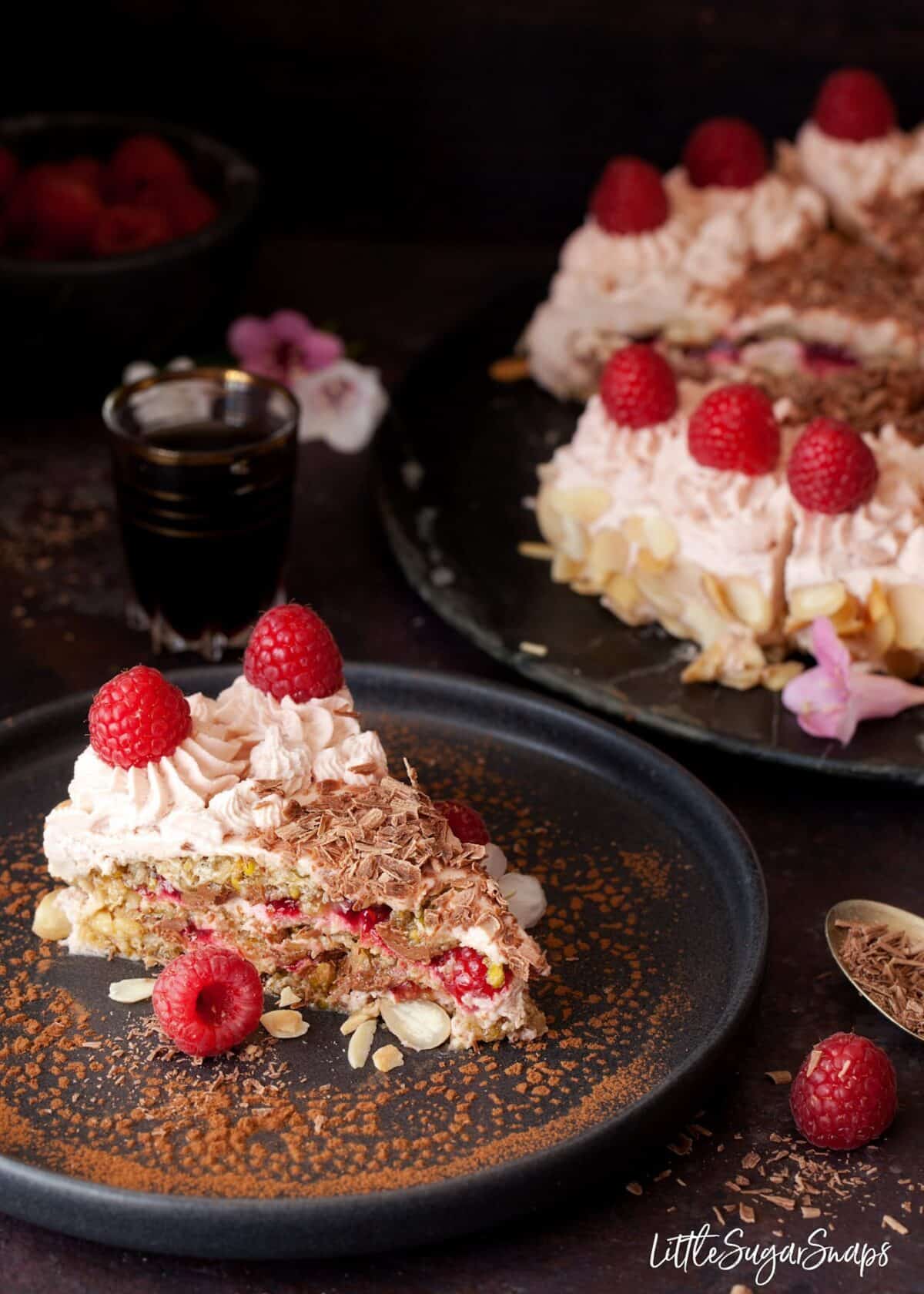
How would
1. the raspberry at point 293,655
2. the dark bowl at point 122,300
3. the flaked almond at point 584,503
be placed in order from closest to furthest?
1. the raspberry at point 293,655
2. the flaked almond at point 584,503
3. the dark bowl at point 122,300

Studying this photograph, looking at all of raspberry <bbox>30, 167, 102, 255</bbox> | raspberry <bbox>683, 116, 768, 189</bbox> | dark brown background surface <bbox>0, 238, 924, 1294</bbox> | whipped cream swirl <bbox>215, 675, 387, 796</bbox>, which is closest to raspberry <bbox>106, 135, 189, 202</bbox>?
raspberry <bbox>30, 167, 102, 255</bbox>

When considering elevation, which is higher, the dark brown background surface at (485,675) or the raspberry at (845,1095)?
Answer: the raspberry at (845,1095)

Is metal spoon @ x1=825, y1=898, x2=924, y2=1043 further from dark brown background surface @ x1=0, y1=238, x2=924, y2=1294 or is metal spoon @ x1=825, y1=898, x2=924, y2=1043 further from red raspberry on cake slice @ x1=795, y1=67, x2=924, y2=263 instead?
red raspberry on cake slice @ x1=795, y1=67, x2=924, y2=263

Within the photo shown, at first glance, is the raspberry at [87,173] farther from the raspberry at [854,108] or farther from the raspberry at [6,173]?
the raspberry at [854,108]

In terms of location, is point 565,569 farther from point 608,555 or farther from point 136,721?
point 136,721

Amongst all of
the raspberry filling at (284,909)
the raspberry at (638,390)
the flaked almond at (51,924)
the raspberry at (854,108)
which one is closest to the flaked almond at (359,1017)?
the raspberry filling at (284,909)

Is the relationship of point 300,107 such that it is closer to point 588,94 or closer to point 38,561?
point 588,94
